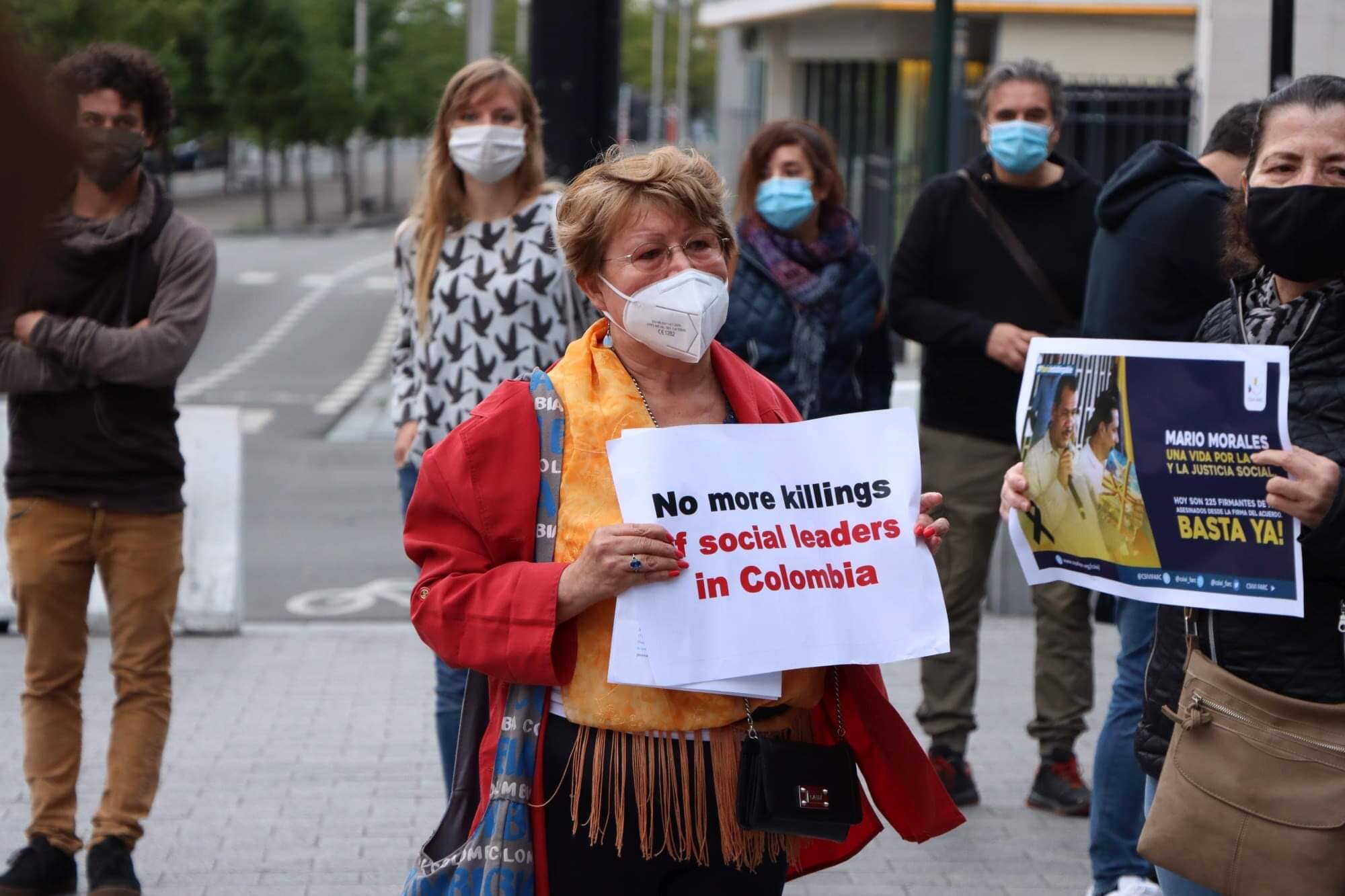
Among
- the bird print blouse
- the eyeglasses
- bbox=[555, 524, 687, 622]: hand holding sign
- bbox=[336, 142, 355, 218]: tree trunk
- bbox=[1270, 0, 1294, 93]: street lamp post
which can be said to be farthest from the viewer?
bbox=[336, 142, 355, 218]: tree trunk

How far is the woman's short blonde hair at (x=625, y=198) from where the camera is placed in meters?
2.74

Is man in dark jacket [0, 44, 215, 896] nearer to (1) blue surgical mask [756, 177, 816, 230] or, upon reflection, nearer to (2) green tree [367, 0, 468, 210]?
(1) blue surgical mask [756, 177, 816, 230]

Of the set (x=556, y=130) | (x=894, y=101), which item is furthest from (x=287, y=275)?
(x=556, y=130)

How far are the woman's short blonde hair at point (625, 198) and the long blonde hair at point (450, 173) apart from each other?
75.4 inches

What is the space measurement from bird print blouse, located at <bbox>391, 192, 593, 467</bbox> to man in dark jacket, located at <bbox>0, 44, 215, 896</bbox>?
63 cm

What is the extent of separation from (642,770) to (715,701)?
0.51 feet

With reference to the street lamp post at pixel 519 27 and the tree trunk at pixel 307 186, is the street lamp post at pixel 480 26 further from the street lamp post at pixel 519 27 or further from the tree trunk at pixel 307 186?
the street lamp post at pixel 519 27

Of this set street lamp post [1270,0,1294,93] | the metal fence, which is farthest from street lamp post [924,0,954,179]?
street lamp post [1270,0,1294,93]

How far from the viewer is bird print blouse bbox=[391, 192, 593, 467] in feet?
15.0

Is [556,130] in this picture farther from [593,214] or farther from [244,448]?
[244,448]

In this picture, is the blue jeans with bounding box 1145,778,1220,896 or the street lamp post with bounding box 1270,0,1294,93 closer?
the blue jeans with bounding box 1145,778,1220,896

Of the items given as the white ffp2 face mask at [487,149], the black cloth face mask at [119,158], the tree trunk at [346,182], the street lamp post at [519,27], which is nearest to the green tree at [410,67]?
the tree trunk at [346,182]

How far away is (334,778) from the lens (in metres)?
5.76

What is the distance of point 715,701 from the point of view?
8.74 feet
